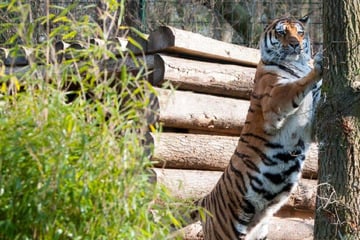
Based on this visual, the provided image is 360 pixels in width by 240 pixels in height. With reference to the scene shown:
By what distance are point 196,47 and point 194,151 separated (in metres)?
0.89

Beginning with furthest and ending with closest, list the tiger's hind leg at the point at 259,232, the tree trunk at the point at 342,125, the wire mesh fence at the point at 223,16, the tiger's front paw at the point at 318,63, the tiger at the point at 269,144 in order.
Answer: the wire mesh fence at the point at 223,16 → the tiger's hind leg at the point at 259,232 → the tiger at the point at 269,144 → the tiger's front paw at the point at 318,63 → the tree trunk at the point at 342,125

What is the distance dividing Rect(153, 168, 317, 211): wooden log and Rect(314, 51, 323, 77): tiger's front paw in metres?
1.21

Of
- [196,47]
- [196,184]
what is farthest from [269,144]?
[196,47]

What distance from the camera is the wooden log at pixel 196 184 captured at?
6.45 meters

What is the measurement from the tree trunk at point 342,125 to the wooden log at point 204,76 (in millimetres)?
1616

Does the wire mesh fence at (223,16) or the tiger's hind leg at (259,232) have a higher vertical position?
the wire mesh fence at (223,16)

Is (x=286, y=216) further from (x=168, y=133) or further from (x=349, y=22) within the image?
(x=349, y=22)

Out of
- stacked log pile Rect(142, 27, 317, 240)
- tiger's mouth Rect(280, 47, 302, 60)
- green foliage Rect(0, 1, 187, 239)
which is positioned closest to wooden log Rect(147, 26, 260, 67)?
stacked log pile Rect(142, 27, 317, 240)

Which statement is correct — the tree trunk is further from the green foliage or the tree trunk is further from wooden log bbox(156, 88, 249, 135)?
the green foliage

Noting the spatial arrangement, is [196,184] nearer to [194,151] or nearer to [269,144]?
[194,151]

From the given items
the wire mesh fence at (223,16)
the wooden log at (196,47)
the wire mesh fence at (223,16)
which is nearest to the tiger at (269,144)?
the wooden log at (196,47)

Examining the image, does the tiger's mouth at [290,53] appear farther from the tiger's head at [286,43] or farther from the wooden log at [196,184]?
the wooden log at [196,184]

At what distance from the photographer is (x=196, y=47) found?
6.91 metres

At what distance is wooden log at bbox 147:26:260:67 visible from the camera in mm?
6664
